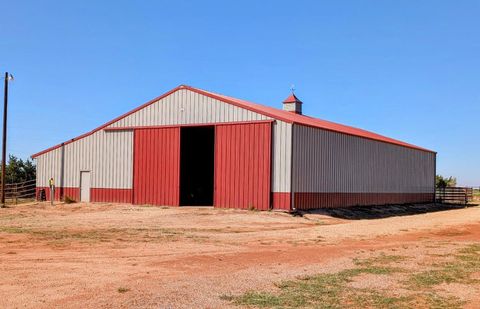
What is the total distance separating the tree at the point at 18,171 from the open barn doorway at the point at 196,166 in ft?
70.0

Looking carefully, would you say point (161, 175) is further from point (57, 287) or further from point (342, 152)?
point (57, 287)

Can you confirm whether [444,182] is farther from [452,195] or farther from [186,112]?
[186,112]

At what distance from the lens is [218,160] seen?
102ft

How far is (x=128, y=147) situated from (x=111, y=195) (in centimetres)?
343

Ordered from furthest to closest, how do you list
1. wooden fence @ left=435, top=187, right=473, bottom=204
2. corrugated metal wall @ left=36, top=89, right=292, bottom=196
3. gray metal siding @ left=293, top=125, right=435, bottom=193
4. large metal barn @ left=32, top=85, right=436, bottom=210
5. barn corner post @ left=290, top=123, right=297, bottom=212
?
wooden fence @ left=435, top=187, right=473, bottom=204 < gray metal siding @ left=293, top=125, right=435, bottom=193 < large metal barn @ left=32, top=85, right=436, bottom=210 < corrugated metal wall @ left=36, top=89, right=292, bottom=196 < barn corner post @ left=290, top=123, right=297, bottom=212

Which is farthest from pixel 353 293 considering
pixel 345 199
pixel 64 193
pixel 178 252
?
pixel 64 193

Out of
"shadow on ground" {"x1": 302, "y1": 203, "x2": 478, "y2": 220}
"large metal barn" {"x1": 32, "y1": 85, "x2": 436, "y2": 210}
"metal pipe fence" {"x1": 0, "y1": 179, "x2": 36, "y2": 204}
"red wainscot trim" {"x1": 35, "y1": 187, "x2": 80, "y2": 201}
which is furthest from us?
"metal pipe fence" {"x1": 0, "y1": 179, "x2": 36, "y2": 204}

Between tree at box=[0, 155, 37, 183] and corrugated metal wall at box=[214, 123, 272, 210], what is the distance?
27230 millimetres

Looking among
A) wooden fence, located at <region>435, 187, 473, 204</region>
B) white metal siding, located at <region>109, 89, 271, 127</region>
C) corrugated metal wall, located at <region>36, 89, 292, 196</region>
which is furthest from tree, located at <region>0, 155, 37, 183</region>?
wooden fence, located at <region>435, 187, 473, 204</region>

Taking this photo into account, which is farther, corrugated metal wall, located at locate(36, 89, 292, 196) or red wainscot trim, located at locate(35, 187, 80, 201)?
red wainscot trim, located at locate(35, 187, 80, 201)

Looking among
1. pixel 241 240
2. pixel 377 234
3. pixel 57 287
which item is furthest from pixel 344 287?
pixel 377 234

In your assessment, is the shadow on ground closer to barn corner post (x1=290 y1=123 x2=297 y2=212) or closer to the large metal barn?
the large metal barn

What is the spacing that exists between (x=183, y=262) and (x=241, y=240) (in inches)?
225

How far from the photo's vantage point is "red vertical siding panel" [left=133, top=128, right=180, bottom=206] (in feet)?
108
